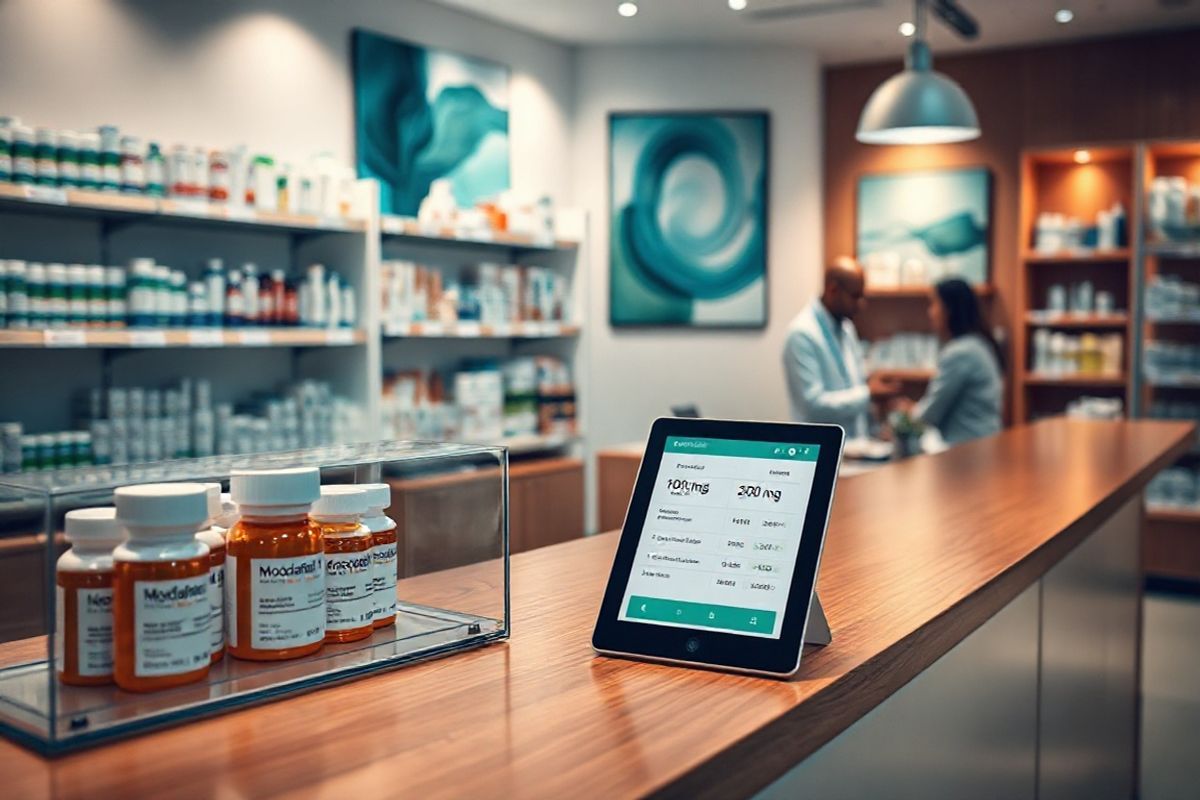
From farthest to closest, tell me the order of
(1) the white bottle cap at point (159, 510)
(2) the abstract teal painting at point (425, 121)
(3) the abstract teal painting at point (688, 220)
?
1. (3) the abstract teal painting at point (688, 220)
2. (2) the abstract teal painting at point (425, 121)
3. (1) the white bottle cap at point (159, 510)

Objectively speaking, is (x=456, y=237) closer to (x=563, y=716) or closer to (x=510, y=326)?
(x=510, y=326)

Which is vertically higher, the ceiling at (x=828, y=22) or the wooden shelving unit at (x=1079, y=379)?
the ceiling at (x=828, y=22)

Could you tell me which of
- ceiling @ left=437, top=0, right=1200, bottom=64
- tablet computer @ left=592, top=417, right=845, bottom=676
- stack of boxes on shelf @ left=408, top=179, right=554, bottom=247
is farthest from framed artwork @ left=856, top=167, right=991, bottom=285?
tablet computer @ left=592, top=417, right=845, bottom=676

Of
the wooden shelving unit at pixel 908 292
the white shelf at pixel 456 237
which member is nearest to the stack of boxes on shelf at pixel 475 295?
the white shelf at pixel 456 237

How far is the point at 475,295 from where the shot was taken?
583 centimetres

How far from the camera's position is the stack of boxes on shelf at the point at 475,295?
17.4 feet

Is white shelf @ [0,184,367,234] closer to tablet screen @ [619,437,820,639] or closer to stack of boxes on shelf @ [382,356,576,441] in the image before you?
stack of boxes on shelf @ [382,356,576,441]

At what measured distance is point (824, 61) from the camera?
293 inches

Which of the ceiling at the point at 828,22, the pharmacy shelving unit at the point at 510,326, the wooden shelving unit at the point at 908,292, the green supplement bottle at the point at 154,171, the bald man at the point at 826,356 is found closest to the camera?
the green supplement bottle at the point at 154,171

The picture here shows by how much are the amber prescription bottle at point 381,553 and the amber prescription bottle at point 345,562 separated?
17 mm

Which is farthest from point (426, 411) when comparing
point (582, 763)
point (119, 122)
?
point (582, 763)

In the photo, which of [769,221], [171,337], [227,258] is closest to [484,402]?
[227,258]

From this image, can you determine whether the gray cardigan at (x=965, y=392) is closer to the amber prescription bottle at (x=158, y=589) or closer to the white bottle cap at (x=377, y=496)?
the white bottle cap at (x=377, y=496)

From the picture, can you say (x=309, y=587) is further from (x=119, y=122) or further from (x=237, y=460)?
(x=119, y=122)
